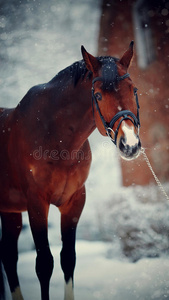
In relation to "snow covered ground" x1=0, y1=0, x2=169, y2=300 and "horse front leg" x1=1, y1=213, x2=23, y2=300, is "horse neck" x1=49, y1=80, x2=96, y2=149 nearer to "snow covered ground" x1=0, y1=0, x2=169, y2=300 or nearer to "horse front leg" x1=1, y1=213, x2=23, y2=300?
"horse front leg" x1=1, y1=213, x2=23, y2=300

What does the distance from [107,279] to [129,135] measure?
143cm

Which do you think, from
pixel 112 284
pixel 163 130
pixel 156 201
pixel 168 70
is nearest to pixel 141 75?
pixel 168 70

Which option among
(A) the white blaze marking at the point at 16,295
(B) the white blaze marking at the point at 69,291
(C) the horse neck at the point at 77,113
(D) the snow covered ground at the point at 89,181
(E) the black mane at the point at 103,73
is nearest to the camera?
(E) the black mane at the point at 103,73

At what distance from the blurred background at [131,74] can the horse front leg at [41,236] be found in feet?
4.23

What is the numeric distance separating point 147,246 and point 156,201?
0.42 m

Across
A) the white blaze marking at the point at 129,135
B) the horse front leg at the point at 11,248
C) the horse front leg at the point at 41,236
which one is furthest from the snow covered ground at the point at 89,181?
the white blaze marking at the point at 129,135

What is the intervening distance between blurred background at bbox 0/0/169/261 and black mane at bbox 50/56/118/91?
4.07 feet

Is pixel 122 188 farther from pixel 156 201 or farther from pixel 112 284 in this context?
pixel 112 284

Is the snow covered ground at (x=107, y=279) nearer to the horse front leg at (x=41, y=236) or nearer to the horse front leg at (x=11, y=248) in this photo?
the horse front leg at (x=11, y=248)

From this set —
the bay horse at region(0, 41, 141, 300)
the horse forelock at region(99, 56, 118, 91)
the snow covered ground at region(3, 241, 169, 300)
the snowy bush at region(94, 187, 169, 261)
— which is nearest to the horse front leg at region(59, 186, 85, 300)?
the bay horse at region(0, 41, 141, 300)

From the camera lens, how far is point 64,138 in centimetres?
151

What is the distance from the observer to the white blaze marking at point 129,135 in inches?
45.1

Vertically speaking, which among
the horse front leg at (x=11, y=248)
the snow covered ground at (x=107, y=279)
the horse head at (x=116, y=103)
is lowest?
the snow covered ground at (x=107, y=279)

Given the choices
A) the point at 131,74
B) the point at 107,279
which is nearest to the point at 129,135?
the point at 107,279
